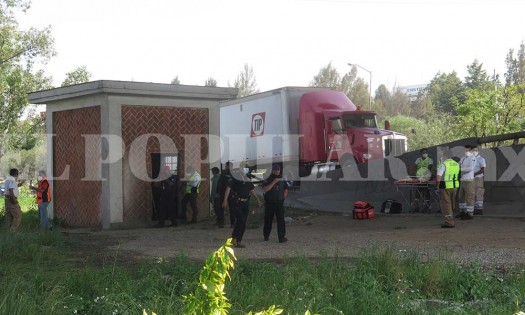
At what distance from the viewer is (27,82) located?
35156 mm

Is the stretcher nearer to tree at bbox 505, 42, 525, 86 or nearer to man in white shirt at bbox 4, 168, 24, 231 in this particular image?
man in white shirt at bbox 4, 168, 24, 231

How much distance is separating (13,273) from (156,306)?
3386mm

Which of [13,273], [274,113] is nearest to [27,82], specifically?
[274,113]

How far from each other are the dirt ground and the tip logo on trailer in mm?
8991

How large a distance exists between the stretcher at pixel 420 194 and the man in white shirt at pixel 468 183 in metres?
1.17

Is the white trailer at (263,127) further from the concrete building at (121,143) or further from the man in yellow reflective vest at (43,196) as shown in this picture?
the man in yellow reflective vest at (43,196)

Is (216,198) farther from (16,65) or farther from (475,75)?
(475,75)

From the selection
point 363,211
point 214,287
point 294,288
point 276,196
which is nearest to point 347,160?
point 363,211

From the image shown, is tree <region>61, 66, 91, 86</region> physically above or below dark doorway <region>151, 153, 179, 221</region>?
above

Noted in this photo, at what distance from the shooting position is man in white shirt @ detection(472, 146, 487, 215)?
17766 mm

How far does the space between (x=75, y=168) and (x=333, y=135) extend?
35.6ft

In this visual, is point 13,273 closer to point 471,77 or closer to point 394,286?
point 394,286

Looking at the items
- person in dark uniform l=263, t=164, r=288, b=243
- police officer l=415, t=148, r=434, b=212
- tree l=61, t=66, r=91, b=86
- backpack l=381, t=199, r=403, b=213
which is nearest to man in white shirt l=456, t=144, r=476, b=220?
police officer l=415, t=148, r=434, b=212

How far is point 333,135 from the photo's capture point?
27203 mm
